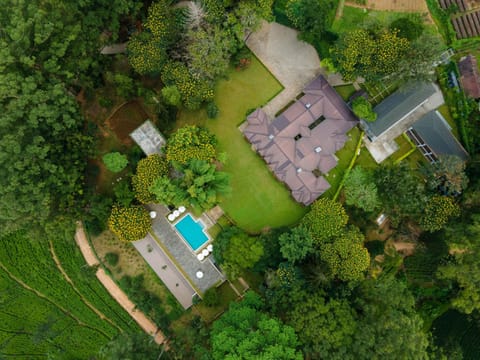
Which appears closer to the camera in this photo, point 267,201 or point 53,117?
point 53,117

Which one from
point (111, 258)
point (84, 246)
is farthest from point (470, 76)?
point (84, 246)

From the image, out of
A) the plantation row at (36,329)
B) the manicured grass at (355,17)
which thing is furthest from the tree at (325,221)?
the plantation row at (36,329)

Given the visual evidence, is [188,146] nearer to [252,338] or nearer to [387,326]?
[252,338]

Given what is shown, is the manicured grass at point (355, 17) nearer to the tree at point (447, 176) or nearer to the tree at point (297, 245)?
the tree at point (447, 176)

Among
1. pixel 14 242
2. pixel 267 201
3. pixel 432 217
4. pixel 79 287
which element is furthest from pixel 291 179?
pixel 14 242

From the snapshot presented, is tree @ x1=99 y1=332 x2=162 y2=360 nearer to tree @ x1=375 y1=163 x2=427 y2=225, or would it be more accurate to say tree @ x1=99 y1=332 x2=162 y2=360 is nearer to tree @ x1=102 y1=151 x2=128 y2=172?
tree @ x1=102 y1=151 x2=128 y2=172

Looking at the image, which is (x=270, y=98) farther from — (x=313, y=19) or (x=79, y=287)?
(x=79, y=287)
